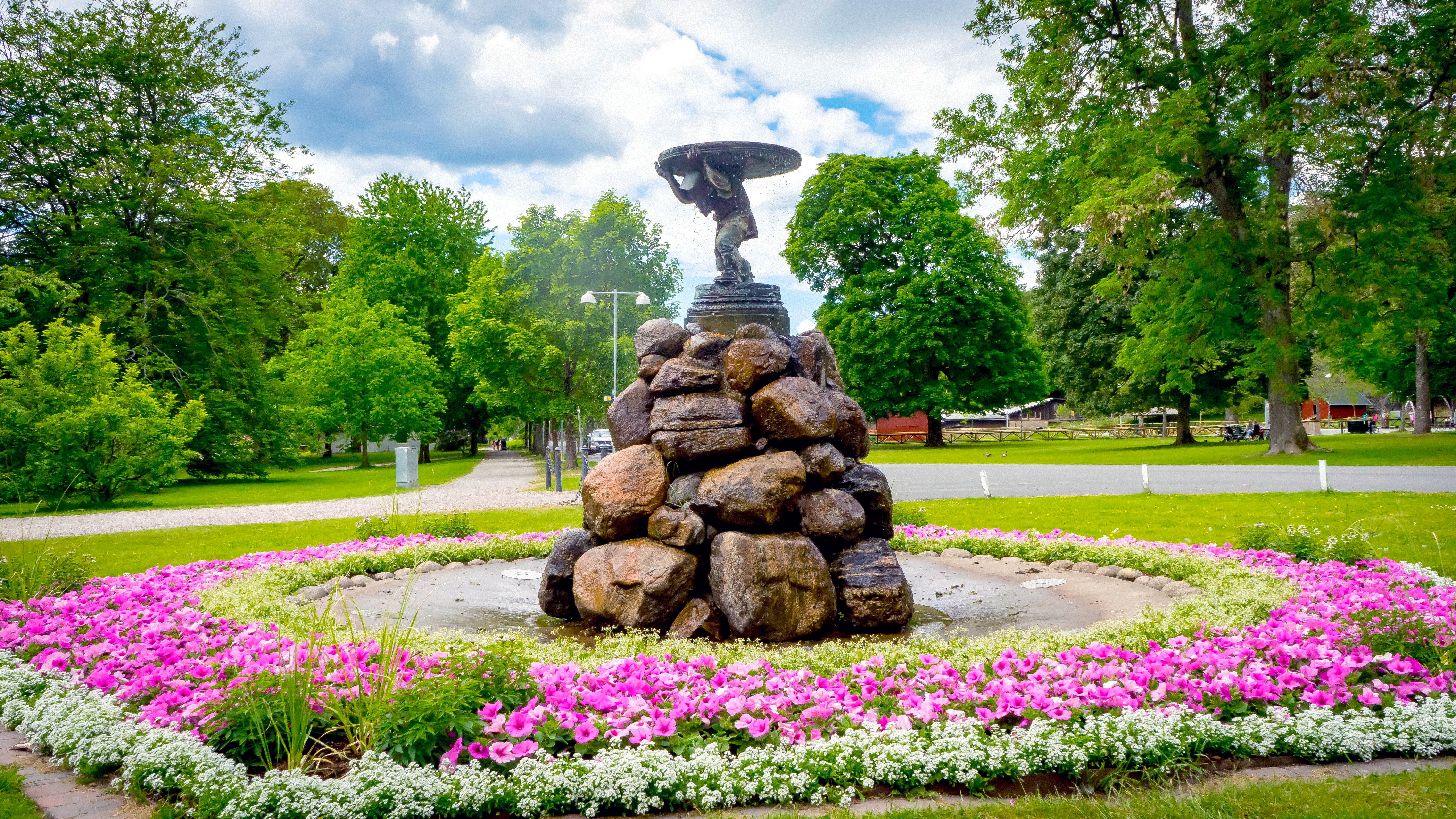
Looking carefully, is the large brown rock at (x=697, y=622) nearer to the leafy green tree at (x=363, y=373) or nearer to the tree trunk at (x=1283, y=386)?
the tree trunk at (x=1283, y=386)

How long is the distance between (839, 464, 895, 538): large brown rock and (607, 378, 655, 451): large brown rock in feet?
6.08

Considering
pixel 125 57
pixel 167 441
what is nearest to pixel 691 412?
pixel 167 441

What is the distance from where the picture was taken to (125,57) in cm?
2895

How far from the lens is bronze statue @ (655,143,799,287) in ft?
26.7

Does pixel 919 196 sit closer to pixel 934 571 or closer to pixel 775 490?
pixel 934 571

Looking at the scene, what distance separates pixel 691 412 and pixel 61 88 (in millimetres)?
32572

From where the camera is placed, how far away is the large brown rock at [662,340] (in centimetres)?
816

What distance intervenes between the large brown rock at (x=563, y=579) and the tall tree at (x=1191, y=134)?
732 inches

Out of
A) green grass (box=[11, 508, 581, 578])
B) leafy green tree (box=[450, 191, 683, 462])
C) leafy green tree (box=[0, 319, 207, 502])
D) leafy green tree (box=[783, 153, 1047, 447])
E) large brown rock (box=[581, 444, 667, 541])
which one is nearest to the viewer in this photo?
large brown rock (box=[581, 444, 667, 541])

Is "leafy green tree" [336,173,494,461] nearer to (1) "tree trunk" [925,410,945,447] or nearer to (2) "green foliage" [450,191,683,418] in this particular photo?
(2) "green foliage" [450,191,683,418]

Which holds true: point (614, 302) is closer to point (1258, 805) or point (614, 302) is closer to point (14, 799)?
point (14, 799)

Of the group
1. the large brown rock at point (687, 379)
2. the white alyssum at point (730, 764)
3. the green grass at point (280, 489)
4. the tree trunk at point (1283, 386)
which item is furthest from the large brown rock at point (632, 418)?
the tree trunk at point (1283, 386)

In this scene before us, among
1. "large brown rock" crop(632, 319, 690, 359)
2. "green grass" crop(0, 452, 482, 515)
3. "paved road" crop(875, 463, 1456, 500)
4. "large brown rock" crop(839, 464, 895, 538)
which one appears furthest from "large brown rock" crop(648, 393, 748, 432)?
"paved road" crop(875, 463, 1456, 500)

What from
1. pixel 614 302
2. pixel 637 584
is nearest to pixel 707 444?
pixel 637 584
